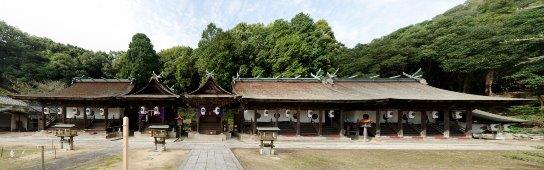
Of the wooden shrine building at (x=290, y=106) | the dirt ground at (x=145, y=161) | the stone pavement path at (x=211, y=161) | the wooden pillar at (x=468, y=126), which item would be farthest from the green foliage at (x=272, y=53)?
the dirt ground at (x=145, y=161)

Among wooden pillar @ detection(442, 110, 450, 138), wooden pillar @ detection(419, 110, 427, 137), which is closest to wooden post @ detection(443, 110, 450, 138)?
wooden pillar @ detection(442, 110, 450, 138)

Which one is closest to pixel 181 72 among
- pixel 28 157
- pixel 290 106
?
pixel 290 106

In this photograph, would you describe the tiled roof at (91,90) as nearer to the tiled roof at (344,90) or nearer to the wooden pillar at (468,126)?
the tiled roof at (344,90)

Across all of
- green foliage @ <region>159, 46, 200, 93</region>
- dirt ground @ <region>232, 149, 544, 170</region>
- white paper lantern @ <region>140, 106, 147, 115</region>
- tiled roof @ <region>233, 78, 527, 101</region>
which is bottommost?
dirt ground @ <region>232, 149, 544, 170</region>

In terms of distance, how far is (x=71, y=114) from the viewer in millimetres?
30562

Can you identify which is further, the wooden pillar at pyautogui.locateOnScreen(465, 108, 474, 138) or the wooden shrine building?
the wooden pillar at pyautogui.locateOnScreen(465, 108, 474, 138)

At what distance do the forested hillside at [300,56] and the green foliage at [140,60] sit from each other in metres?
0.12

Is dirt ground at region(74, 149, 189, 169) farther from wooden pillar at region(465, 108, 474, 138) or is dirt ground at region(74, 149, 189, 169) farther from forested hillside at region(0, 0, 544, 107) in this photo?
forested hillside at region(0, 0, 544, 107)

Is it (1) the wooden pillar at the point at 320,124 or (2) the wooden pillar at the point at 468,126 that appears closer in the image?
(1) the wooden pillar at the point at 320,124

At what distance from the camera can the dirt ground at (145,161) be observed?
46.9 feet

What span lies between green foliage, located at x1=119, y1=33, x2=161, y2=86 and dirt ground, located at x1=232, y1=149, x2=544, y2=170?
32.0 meters

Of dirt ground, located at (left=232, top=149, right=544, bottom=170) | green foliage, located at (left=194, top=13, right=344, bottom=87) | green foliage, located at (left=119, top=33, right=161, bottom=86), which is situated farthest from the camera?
green foliage, located at (left=119, top=33, right=161, bottom=86)

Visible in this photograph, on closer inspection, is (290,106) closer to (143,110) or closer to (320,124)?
(320,124)

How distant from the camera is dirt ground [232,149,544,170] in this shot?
15489 mm
